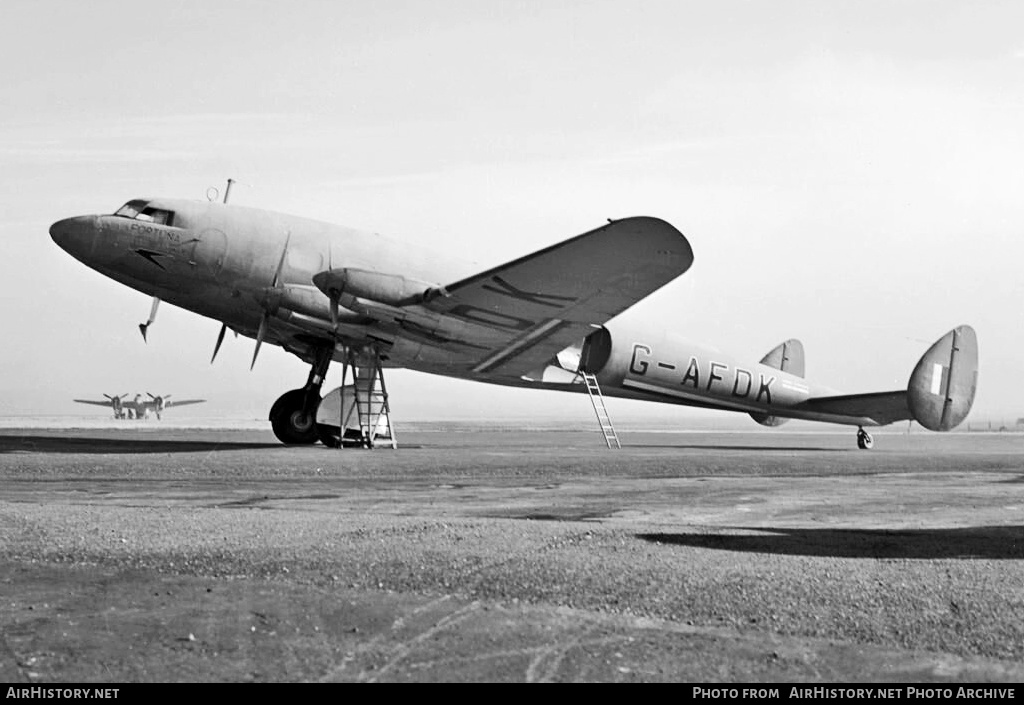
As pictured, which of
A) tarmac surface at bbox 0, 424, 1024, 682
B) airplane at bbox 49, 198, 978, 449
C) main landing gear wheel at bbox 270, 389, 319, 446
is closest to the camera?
tarmac surface at bbox 0, 424, 1024, 682

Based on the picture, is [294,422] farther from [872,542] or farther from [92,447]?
[872,542]

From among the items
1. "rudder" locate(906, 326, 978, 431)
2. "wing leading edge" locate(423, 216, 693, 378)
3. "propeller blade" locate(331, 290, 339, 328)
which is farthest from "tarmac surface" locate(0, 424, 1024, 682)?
"rudder" locate(906, 326, 978, 431)

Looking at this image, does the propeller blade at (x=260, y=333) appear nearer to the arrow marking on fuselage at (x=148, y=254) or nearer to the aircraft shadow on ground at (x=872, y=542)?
the arrow marking on fuselage at (x=148, y=254)

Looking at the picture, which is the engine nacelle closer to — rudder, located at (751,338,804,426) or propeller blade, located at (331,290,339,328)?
propeller blade, located at (331,290,339,328)

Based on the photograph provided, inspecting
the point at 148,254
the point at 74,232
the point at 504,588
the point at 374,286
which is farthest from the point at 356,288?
the point at 504,588

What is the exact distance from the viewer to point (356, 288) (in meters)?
21.8

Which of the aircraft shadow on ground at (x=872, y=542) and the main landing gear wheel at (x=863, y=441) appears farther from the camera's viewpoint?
the main landing gear wheel at (x=863, y=441)

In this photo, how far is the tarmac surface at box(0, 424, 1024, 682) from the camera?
4.75 metres

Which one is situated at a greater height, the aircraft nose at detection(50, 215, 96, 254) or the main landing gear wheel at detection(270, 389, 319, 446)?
the aircraft nose at detection(50, 215, 96, 254)

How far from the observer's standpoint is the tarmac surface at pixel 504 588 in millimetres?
4754

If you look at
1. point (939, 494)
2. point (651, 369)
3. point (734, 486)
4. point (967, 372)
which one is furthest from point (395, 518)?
point (967, 372)

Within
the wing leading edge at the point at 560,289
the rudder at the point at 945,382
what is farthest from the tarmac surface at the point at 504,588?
the rudder at the point at 945,382

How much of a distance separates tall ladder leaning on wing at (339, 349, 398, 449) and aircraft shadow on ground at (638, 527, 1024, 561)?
47.9 feet

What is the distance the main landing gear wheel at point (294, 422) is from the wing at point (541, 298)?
9.35 feet
